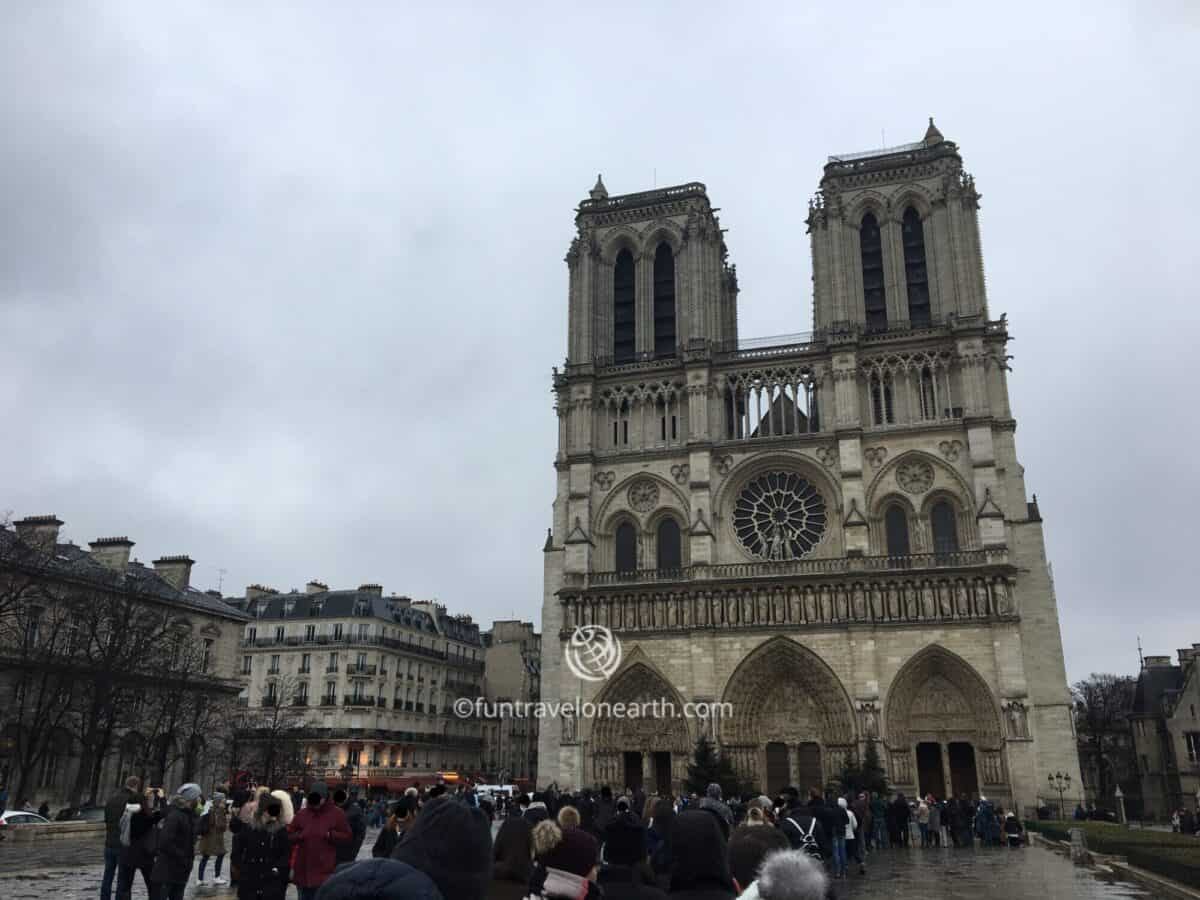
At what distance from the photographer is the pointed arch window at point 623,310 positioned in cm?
4541

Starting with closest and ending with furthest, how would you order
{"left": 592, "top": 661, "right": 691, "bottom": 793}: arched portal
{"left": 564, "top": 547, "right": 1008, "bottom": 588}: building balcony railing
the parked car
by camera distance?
the parked car
{"left": 564, "top": 547, "right": 1008, "bottom": 588}: building balcony railing
{"left": 592, "top": 661, "right": 691, "bottom": 793}: arched portal

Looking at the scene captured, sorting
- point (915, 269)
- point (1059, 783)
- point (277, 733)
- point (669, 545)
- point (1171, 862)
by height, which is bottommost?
point (1171, 862)

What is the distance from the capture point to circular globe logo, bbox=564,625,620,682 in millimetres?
39156

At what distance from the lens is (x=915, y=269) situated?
42219 millimetres

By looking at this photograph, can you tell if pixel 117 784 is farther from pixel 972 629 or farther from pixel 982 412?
pixel 982 412

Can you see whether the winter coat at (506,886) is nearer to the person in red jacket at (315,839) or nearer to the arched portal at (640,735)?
the person in red jacket at (315,839)

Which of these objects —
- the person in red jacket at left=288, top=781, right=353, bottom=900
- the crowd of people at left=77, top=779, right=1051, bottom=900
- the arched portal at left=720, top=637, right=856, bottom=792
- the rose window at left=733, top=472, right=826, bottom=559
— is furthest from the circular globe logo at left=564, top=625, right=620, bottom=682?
the person in red jacket at left=288, top=781, right=353, bottom=900

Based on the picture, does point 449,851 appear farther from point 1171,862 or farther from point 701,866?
point 1171,862

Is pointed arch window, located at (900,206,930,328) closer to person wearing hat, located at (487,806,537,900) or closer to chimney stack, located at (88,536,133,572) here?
chimney stack, located at (88,536,133,572)

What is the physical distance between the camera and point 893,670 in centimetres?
3566

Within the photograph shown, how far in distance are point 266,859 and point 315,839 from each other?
0.73 meters

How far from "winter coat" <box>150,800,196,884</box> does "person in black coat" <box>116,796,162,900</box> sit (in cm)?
72

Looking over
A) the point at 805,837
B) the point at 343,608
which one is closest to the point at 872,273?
the point at 343,608

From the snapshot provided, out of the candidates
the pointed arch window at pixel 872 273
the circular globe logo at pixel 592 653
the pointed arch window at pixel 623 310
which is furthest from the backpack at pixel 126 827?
the pointed arch window at pixel 872 273
